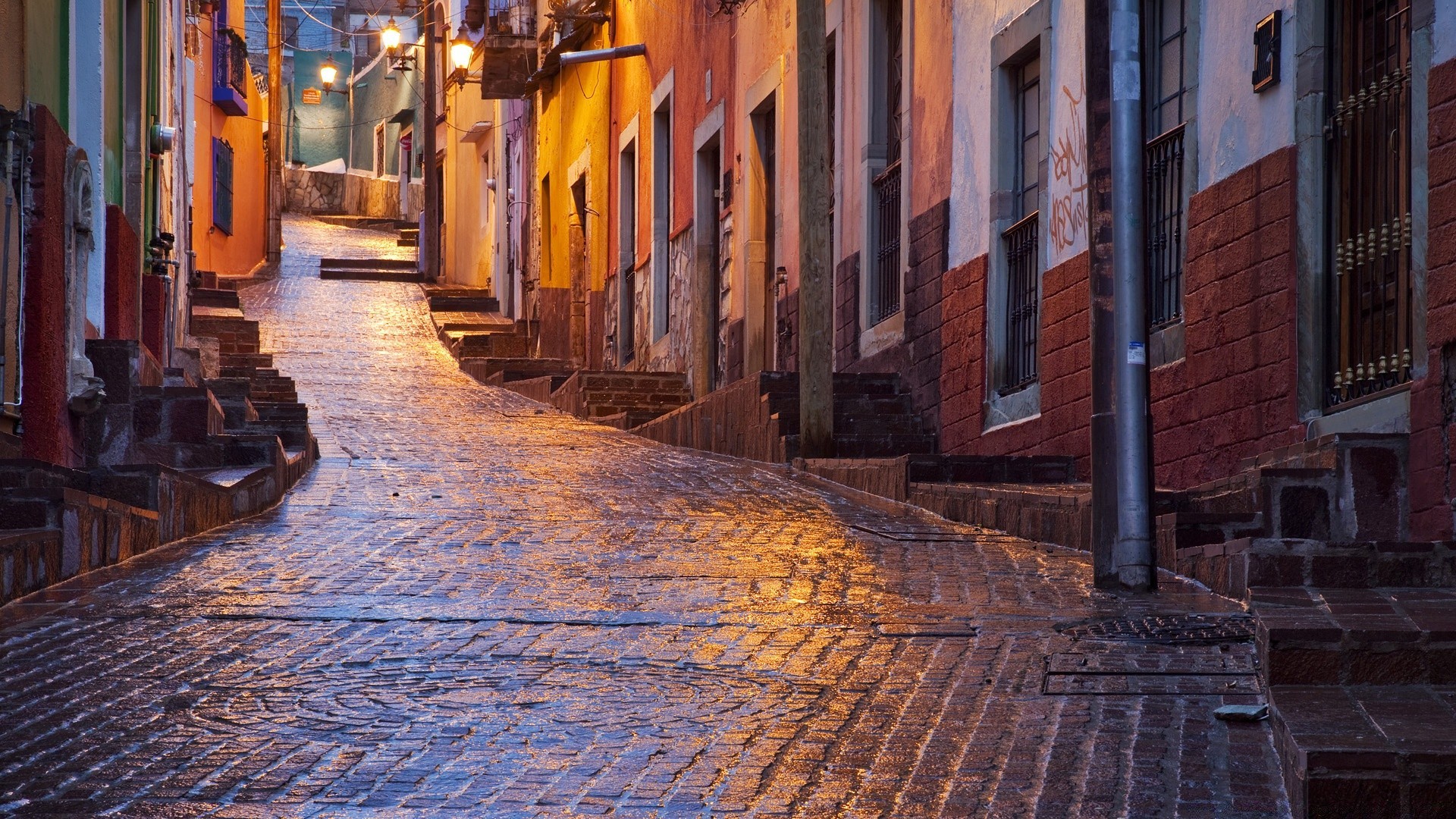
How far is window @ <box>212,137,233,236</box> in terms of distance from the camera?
3688cm

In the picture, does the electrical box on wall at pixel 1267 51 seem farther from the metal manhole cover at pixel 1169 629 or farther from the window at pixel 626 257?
the window at pixel 626 257

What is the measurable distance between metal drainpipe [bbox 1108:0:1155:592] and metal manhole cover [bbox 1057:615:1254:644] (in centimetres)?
73

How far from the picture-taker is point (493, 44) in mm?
34594

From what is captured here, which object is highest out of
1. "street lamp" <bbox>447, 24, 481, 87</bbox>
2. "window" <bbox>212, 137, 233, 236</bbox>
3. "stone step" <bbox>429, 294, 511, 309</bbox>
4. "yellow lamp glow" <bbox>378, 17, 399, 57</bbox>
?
"yellow lamp glow" <bbox>378, 17, 399, 57</bbox>

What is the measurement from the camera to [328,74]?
55531 mm

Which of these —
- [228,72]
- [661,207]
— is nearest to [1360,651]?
[661,207]

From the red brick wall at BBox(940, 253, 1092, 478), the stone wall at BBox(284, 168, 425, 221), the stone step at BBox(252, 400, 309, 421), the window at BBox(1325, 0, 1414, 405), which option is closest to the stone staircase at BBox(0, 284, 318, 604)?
the stone step at BBox(252, 400, 309, 421)

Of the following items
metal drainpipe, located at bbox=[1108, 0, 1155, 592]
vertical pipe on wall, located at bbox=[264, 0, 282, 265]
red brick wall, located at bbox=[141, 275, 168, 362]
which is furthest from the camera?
vertical pipe on wall, located at bbox=[264, 0, 282, 265]

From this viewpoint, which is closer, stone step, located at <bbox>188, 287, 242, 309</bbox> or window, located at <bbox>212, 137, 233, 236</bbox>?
stone step, located at <bbox>188, 287, 242, 309</bbox>

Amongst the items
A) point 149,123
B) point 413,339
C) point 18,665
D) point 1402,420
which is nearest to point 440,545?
point 18,665

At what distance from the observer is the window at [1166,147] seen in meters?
11.1

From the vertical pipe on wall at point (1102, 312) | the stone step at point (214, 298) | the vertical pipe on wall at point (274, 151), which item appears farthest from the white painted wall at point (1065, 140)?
the vertical pipe on wall at point (274, 151)

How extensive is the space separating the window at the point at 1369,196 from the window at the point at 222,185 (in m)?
29.8

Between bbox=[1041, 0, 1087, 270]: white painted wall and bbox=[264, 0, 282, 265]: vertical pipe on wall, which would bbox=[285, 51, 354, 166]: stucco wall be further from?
bbox=[1041, 0, 1087, 270]: white painted wall
